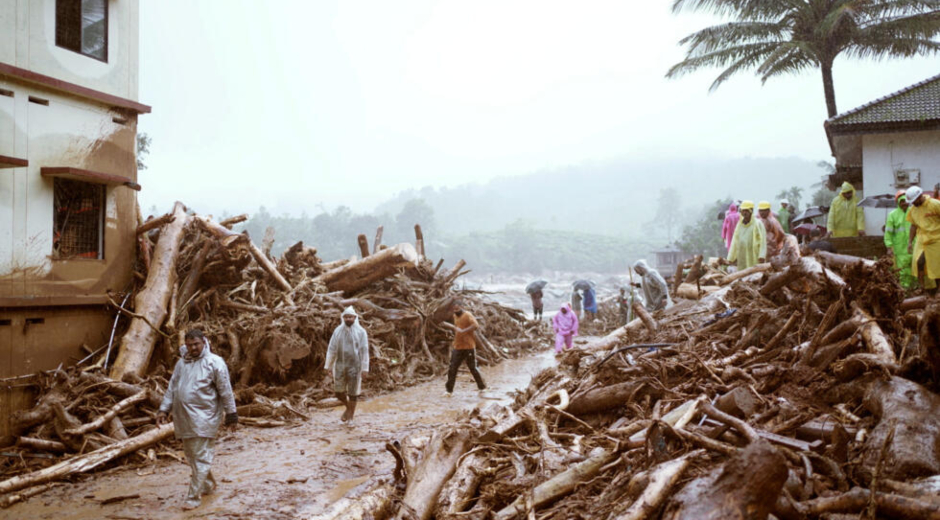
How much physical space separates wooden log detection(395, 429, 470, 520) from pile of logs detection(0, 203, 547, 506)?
176 inches

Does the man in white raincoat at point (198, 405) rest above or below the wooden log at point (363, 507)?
above

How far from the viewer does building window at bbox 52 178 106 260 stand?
386 inches

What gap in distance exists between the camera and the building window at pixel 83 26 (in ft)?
32.1

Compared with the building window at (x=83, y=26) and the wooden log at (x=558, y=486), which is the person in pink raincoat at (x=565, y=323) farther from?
the building window at (x=83, y=26)

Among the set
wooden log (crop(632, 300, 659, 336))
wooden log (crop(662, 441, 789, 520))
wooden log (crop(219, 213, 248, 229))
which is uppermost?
wooden log (crop(219, 213, 248, 229))

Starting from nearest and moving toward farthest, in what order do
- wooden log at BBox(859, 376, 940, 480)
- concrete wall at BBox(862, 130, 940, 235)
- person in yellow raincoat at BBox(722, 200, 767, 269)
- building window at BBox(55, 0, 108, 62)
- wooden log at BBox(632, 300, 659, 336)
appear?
1. wooden log at BBox(859, 376, 940, 480)
2. wooden log at BBox(632, 300, 659, 336)
3. building window at BBox(55, 0, 108, 62)
4. person in yellow raincoat at BBox(722, 200, 767, 269)
5. concrete wall at BBox(862, 130, 940, 235)

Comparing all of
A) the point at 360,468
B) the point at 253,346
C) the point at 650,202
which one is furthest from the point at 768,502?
the point at 650,202

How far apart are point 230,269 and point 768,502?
35.8 ft

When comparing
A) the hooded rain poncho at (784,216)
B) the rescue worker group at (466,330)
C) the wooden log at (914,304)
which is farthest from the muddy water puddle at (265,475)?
the hooded rain poncho at (784,216)

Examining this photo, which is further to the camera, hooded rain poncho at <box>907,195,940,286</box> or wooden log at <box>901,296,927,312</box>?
hooded rain poncho at <box>907,195,940,286</box>

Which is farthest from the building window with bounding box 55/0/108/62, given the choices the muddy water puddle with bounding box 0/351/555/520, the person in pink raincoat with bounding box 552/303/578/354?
the person in pink raincoat with bounding box 552/303/578/354

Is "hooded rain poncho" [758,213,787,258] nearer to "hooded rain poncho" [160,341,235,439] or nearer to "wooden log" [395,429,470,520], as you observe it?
"wooden log" [395,429,470,520]

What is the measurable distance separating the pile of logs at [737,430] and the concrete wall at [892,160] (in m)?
10.2

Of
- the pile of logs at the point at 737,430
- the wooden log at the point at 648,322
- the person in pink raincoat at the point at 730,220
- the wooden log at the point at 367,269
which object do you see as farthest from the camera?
the wooden log at the point at 367,269
